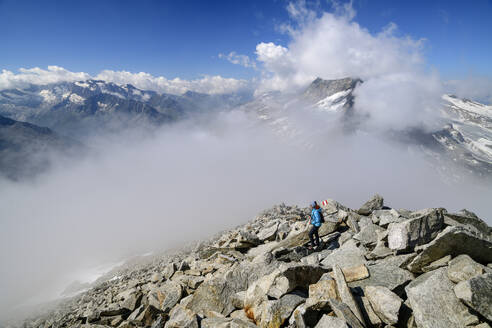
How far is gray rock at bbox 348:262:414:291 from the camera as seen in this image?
8789mm

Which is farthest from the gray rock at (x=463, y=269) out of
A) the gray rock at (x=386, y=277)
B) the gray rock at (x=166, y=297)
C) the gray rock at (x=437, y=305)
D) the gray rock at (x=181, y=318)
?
the gray rock at (x=166, y=297)

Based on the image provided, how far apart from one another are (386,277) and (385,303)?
7.61ft

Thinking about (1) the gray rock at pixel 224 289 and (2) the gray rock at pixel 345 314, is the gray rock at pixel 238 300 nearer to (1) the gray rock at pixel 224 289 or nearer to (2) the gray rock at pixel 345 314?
(1) the gray rock at pixel 224 289

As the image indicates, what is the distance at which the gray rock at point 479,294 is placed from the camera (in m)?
6.24

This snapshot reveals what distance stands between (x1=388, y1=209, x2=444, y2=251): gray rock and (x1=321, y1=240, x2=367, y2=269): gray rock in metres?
1.72

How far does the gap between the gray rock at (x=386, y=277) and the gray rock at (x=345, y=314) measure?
273 centimetres

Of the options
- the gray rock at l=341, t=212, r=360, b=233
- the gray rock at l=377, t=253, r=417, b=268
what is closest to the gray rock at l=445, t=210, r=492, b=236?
the gray rock at l=341, t=212, r=360, b=233

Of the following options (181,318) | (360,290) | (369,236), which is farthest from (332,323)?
(369,236)

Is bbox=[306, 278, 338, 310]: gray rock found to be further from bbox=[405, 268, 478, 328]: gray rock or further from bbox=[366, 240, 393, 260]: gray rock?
bbox=[366, 240, 393, 260]: gray rock

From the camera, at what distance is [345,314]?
676 cm

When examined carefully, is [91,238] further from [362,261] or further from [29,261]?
[362,261]

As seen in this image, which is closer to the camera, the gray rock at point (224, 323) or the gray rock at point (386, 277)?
the gray rock at point (224, 323)

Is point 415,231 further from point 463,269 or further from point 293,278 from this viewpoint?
point 293,278

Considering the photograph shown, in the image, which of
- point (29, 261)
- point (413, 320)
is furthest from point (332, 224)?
point (29, 261)
